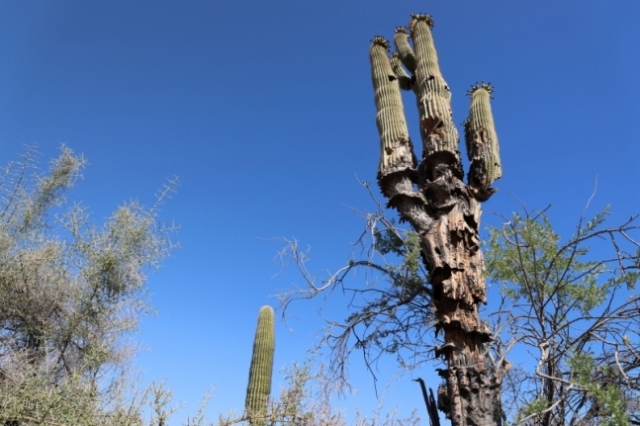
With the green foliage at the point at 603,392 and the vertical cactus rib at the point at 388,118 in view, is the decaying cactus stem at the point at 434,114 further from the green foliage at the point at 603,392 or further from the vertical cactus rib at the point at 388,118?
the green foliage at the point at 603,392

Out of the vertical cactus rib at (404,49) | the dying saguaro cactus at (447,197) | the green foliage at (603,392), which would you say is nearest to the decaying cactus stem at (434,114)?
the dying saguaro cactus at (447,197)

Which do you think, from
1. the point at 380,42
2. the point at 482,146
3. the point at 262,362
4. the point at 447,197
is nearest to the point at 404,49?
the point at 380,42

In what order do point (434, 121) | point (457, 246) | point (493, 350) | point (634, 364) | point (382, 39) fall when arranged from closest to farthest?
point (634, 364), point (457, 246), point (493, 350), point (434, 121), point (382, 39)

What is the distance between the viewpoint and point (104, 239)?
5.58m

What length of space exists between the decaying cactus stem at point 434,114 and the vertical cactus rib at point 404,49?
379 mm

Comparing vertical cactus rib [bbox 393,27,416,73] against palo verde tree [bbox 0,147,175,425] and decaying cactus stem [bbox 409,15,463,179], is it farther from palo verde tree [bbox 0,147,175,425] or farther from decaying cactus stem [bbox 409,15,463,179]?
palo verde tree [bbox 0,147,175,425]

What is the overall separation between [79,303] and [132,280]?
0.63 metres

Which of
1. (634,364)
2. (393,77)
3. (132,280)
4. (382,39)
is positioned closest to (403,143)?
(393,77)

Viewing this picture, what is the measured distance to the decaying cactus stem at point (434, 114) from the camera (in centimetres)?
416

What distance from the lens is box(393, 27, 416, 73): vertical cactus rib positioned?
5535 mm

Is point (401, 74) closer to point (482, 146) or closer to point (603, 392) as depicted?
point (482, 146)

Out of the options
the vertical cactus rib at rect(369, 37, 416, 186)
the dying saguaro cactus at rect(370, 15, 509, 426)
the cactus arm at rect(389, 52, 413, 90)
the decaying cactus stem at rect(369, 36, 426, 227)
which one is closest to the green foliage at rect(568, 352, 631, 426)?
the dying saguaro cactus at rect(370, 15, 509, 426)

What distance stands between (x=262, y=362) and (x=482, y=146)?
401 cm

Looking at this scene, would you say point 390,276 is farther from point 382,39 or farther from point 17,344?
point 17,344
